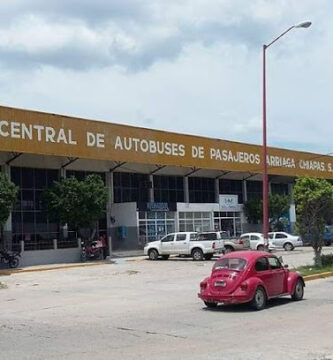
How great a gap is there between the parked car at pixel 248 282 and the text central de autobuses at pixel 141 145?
22.2 meters

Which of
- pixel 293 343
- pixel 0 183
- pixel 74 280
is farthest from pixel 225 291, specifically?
pixel 0 183

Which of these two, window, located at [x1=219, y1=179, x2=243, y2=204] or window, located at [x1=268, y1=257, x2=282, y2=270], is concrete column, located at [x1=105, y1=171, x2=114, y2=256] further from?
window, located at [x1=268, y1=257, x2=282, y2=270]

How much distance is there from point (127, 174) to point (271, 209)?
14.8 meters

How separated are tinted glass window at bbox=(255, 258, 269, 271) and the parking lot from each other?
3.22 ft

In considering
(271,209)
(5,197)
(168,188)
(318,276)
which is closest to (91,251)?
(5,197)

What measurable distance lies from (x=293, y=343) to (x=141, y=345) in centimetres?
259

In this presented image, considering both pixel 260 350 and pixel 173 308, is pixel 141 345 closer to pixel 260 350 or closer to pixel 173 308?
pixel 260 350

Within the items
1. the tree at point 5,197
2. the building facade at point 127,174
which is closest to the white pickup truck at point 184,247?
the building facade at point 127,174

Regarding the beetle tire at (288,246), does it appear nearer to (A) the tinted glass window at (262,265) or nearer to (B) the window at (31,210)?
(B) the window at (31,210)

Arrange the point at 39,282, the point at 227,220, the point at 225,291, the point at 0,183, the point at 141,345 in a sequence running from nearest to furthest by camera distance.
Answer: the point at 141,345
the point at 225,291
the point at 39,282
the point at 0,183
the point at 227,220

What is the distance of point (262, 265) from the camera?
15.7 m

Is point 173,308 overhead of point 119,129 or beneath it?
beneath

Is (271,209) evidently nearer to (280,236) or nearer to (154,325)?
(280,236)

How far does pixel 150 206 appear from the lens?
146ft
